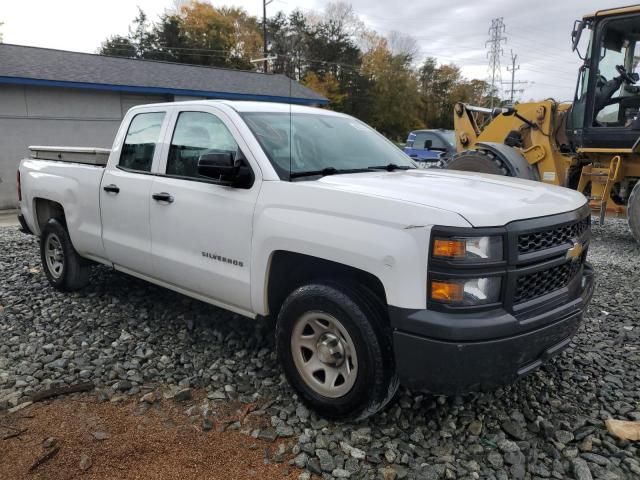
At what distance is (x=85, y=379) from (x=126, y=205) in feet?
4.80

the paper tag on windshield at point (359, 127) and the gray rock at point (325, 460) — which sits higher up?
the paper tag on windshield at point (359, 127)

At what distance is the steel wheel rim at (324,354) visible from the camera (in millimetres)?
3012

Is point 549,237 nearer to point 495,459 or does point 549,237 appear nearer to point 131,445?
point 495,459

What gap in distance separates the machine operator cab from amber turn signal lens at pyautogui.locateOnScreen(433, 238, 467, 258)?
21.9 ft

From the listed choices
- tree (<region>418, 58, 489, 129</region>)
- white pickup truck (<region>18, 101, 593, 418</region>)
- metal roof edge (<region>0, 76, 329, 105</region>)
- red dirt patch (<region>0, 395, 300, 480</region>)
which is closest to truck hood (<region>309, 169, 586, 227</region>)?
white pickup truck (<region>18, 101, 593, 418</region>)

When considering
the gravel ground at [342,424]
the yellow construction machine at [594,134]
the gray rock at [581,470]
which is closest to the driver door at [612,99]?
the yellow construction machine at [594,134]

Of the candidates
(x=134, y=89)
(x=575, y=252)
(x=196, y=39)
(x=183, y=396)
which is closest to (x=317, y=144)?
(x=575, y=252)

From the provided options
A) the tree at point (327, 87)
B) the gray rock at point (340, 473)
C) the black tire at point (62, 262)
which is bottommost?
the gray rock at point (340, 473)

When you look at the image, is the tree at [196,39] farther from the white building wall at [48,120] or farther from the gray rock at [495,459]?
the gray rock at [495,459]

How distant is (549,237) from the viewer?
9.62 ft

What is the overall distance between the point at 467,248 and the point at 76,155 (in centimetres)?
434

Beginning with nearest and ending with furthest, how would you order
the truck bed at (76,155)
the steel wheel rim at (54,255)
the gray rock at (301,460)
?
the gray rock at (301,460) → the truck bed at (76,155) → the steel wheel rim at (54,255)

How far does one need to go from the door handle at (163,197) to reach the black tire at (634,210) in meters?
6.95

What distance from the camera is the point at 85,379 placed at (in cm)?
376
